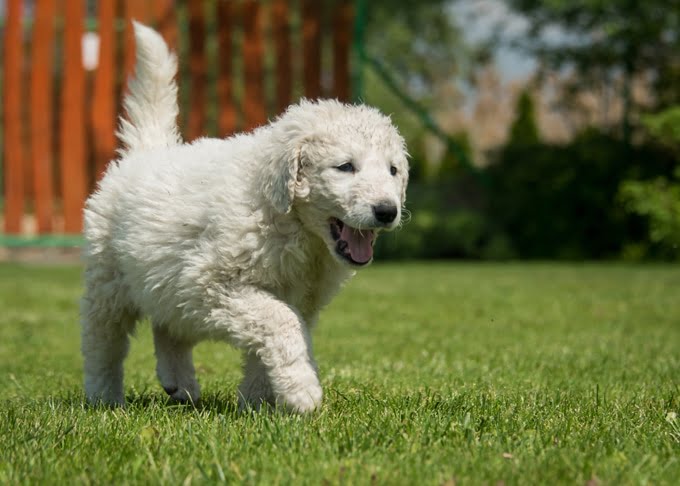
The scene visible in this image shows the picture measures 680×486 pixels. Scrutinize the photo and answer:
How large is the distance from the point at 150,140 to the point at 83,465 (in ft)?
7.87

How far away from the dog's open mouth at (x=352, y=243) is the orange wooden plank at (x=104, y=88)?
11289 mm

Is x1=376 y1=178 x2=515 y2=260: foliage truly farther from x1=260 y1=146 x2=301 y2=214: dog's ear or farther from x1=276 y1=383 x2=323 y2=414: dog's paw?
x1=276 y1=383 x2=323 y2=414: dog's paw

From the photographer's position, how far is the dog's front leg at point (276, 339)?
364cm

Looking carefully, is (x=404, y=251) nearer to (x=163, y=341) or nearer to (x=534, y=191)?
(x=534, y=191)

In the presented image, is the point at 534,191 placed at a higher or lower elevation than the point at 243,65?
lower

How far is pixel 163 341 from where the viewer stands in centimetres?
479

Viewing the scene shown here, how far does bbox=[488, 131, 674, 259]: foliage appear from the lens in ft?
55.0

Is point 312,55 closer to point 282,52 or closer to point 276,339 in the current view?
point 282,52

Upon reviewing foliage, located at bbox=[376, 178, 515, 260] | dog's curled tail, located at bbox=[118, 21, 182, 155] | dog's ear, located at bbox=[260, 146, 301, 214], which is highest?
dog's curled tail, located at bbox=[118, 21, 182, 155]

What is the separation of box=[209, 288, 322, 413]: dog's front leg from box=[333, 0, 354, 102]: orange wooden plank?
1153 cm

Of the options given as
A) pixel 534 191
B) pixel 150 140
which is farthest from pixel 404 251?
pixel 150 140

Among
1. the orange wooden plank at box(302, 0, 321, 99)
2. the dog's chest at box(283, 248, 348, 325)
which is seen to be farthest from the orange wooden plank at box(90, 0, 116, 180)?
the dog's chest at box(283, 248, 348, 325)

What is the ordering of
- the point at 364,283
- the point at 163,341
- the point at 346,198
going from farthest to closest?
the point at 364,283
the point at 163,341
the point at 346,198

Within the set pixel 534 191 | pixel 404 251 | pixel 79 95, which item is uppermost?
pixel 79 95
